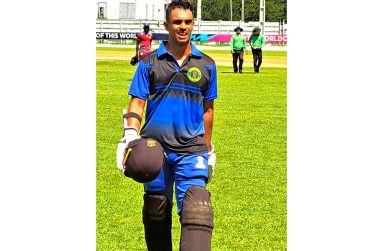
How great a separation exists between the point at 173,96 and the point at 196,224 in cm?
91

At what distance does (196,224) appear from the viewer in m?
6.49

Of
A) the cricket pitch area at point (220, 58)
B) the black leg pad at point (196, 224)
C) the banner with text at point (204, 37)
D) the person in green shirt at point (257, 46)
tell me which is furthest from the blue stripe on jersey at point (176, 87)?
the banner with text at point (204, 37)

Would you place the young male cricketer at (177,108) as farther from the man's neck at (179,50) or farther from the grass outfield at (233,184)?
the grass outfield at (233,184)

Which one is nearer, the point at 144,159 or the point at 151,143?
the point at 144,159

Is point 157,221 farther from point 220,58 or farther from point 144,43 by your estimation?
point 220,58

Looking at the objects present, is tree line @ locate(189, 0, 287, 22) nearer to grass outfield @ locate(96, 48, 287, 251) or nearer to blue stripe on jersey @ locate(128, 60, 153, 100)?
grass outfield @ locate(96, 48, 287, 251)

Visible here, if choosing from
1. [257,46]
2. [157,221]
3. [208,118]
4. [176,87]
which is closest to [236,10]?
[257,46]

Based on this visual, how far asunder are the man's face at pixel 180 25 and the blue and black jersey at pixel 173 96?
14cm

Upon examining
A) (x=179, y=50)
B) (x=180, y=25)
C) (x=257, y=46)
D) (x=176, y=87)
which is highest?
(x=180, y=25)

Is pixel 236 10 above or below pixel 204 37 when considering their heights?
above

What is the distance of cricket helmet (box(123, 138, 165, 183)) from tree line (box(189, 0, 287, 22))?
44171 mm

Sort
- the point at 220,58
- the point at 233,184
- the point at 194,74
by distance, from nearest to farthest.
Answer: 1. the point at 194,74
2. the point at 233,184
3. the point at 220,58

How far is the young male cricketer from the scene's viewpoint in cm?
666
